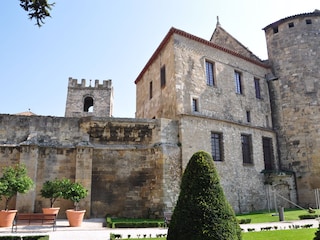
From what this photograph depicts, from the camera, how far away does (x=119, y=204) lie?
14039 mm

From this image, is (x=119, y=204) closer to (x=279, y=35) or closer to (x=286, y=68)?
(x=286, y=68)

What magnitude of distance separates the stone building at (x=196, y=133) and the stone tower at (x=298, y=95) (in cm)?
7

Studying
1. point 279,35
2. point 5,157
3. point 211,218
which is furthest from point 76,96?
point 211,218

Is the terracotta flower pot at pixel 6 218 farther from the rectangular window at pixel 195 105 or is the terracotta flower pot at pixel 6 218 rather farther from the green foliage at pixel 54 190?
the rectangular window at pixel 195 105

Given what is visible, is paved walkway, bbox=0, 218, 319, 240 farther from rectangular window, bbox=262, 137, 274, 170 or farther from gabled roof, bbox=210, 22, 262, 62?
gabled roof, bbox=210, 22, 262, 62

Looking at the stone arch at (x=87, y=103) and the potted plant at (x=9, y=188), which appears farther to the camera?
the stone arch at (x=87, y=103)

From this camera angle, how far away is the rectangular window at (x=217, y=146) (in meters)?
16.5

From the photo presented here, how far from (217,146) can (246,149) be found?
9.16 ft

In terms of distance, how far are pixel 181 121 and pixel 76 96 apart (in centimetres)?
2326

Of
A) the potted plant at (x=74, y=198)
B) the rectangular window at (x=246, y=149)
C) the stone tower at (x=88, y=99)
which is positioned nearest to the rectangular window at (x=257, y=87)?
the rectangular window at (x=246, y=149)

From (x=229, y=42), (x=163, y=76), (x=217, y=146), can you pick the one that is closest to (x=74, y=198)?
(x=217, y=146)

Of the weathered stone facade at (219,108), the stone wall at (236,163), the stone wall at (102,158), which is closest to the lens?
the stone wall at (102,158)

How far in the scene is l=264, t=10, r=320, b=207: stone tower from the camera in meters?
18.8

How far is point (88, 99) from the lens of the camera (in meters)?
36.0
